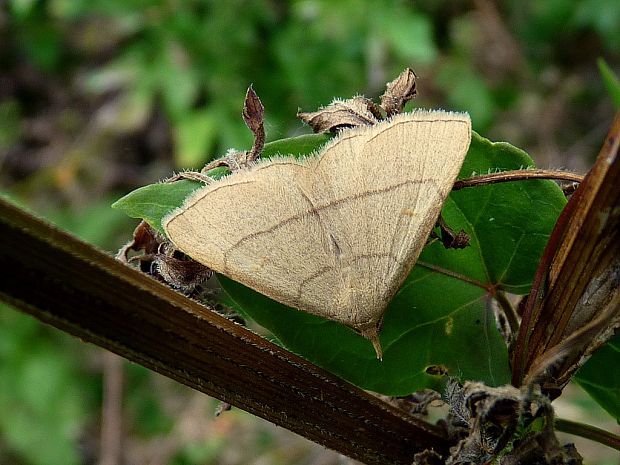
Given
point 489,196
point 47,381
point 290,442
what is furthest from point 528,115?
point 489,196

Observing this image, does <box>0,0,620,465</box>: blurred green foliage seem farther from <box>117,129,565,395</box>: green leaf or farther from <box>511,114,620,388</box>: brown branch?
<box>511,114,620,388</box>: brown branch

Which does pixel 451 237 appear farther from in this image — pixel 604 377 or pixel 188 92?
pixel 188 92

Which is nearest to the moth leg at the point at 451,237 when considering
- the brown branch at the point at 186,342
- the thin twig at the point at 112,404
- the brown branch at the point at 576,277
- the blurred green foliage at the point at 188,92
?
the brown branch at the point at 576,277

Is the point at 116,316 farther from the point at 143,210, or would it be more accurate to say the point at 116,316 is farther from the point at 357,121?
the point at 357,121

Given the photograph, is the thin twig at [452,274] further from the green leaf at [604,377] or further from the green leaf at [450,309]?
the green leaf at [604,377]

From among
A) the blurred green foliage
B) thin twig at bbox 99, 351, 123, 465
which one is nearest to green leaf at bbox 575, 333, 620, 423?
the blurred green foliage
